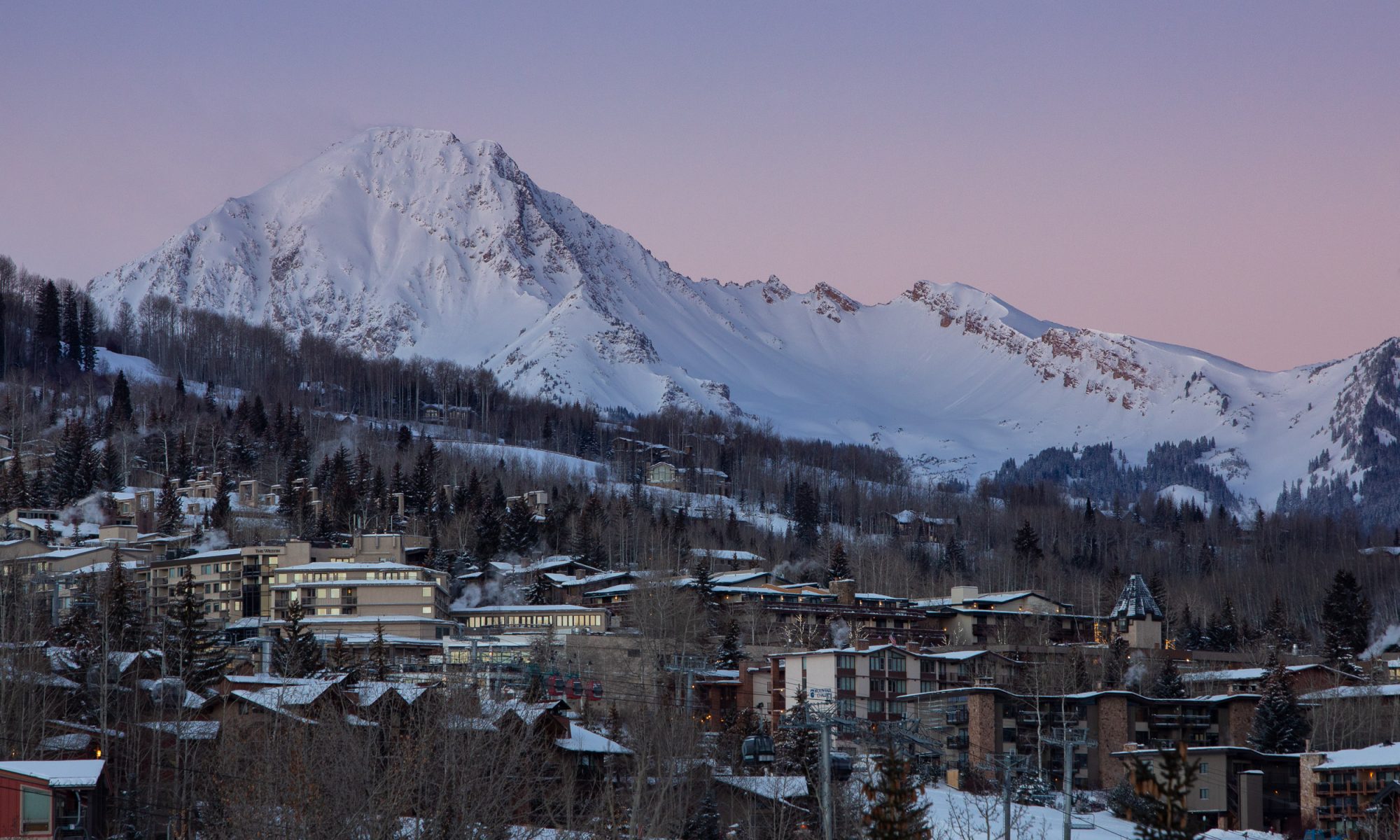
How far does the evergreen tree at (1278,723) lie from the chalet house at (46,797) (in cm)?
5004

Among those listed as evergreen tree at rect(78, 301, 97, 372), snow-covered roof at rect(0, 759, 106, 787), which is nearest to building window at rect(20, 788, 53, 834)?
snow-covered roof at rect(0, 759, 106, 787)

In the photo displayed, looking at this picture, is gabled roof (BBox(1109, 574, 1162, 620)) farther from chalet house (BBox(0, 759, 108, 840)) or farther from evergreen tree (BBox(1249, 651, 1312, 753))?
chalet house (BBox(0, 759, 108, 840))

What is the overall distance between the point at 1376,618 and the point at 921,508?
6590 cm

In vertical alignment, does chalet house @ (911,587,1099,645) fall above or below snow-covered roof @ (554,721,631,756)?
below

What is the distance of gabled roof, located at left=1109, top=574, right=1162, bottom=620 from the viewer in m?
103

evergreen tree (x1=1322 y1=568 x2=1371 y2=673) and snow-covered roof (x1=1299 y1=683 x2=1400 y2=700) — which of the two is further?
evergreen tree (x1=1322 y1=568 x2=1371 y2=673)

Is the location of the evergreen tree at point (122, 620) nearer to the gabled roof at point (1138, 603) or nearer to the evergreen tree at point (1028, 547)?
the gabled roof at point (1138, 603)

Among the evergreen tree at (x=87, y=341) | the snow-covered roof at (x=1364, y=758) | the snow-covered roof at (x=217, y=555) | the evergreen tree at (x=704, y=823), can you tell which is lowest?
the snow-covered roof at (x=1364, y=758)

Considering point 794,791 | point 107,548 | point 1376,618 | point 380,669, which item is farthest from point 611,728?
point 1376,618

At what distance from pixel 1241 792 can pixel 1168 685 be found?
1593 cm

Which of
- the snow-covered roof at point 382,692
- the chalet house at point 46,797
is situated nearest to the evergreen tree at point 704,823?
the snow-covered roof at point 382,692

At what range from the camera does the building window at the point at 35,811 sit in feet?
136

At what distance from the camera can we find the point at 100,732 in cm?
Answer: 5159

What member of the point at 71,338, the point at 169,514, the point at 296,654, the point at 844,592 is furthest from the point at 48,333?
the point at 296,654
